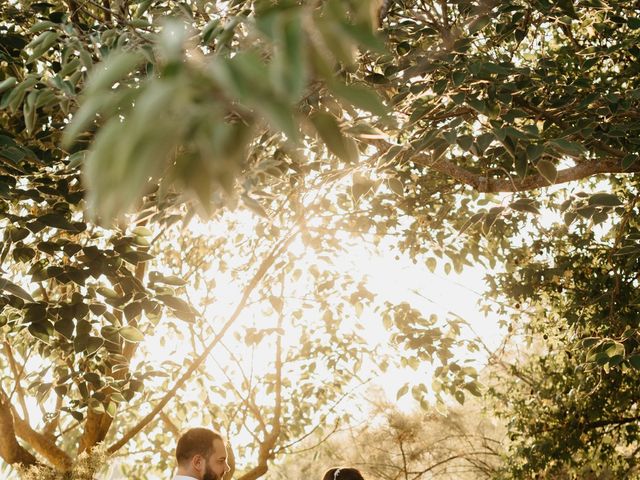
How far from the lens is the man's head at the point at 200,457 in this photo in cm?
355

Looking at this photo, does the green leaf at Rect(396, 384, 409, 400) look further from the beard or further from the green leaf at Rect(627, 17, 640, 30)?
the green leaf at Rect(627, 17, 640, 30)

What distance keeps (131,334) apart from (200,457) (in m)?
1.51

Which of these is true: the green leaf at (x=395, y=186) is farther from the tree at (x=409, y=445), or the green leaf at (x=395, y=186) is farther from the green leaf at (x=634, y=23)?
the tree at (x=409, y=445)

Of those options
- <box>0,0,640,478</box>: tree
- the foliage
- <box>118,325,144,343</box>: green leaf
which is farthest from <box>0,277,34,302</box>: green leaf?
the foliage

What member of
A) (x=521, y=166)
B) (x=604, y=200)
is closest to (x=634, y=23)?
(x=604, y=200)

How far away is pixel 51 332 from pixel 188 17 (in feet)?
4.06

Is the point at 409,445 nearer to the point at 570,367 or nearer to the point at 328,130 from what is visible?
the point at 570,367

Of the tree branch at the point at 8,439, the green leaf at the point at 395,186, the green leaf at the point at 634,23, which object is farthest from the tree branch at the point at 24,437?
the green leaf at the point at 634,23

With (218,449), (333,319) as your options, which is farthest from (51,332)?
(333,319)

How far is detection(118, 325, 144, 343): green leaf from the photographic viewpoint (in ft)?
7.57

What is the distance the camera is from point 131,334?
2.32 metres

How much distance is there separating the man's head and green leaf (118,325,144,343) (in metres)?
1.46

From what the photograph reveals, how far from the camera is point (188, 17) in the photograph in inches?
89.4

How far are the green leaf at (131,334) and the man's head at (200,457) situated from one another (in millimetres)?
1465
